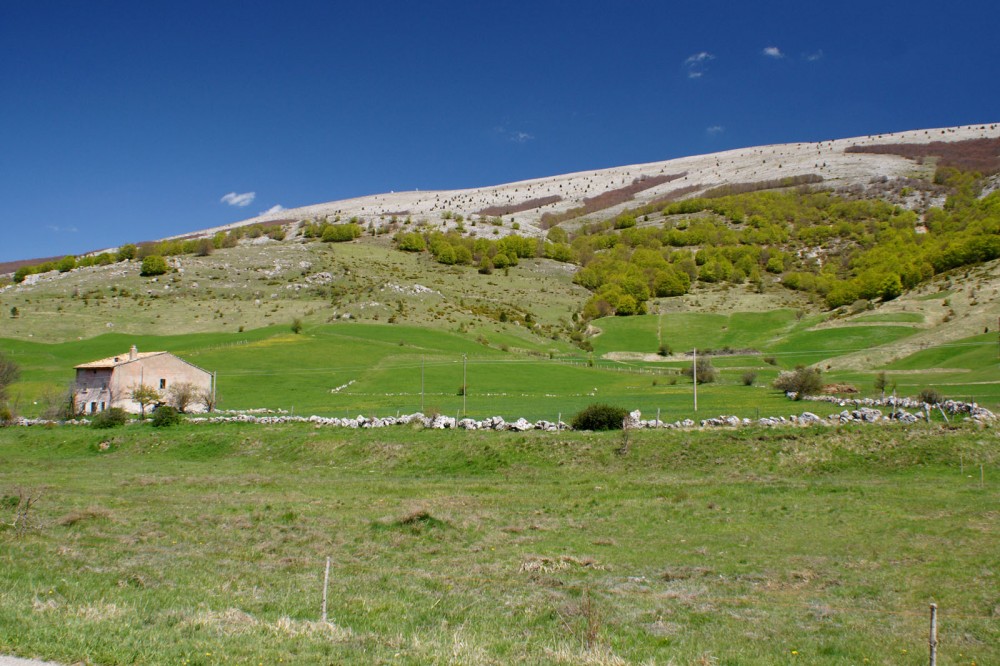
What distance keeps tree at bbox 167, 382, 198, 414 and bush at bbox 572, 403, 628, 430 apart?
3340 centimetres

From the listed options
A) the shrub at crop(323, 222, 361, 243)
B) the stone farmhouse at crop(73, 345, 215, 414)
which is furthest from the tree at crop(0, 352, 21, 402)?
the shrub at crop(323, 222, 361, 243)

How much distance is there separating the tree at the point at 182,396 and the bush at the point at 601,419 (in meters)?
33.4

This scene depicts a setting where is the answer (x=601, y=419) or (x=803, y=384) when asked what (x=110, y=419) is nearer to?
(x=601, y=419)

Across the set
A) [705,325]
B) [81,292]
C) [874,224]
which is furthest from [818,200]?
[81,292]

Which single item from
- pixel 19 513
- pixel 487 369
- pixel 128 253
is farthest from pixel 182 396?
pixel 128 253

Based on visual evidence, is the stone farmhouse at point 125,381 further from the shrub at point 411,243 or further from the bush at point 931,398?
the shrub at point 411,243

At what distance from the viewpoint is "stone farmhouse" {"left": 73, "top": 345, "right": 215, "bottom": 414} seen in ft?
189

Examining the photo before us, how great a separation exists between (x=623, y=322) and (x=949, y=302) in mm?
51017

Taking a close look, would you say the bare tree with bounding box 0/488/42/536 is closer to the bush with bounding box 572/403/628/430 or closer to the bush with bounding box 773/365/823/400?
the bush with bounding box 572/403/628/430

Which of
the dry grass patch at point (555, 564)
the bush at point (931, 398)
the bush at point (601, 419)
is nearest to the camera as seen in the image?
the dry grass patch at point (555, 564)

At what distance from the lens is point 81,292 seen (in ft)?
391

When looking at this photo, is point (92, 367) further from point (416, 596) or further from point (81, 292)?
point (81, 292)

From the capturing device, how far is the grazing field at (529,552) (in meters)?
10.4

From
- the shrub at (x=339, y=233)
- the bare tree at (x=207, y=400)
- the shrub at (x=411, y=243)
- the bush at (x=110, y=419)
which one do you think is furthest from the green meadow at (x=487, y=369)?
the shrub at (x=339, y=233)
